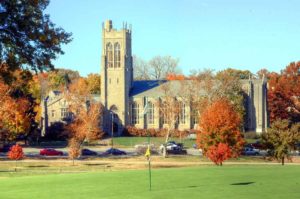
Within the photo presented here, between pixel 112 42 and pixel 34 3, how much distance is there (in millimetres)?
73748

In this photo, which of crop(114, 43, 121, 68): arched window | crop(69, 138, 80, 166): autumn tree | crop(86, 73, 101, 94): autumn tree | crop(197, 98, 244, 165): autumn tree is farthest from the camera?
crop(86, 73, 101, 94): autumn tree

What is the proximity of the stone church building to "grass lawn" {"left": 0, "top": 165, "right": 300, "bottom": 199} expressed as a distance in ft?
179

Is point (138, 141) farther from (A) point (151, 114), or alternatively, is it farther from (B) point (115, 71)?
(B) point (115, 71)

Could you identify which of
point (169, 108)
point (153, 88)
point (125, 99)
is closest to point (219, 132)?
point (169, 108)

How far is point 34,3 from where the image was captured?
17750mm

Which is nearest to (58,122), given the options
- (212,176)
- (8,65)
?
(212,176)

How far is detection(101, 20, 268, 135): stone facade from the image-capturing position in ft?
290

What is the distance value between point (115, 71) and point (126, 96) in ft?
15.3

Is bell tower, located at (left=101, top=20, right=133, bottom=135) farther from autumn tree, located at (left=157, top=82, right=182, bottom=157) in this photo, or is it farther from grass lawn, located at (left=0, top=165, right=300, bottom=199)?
grass lawn, located at (left=0, top=165, right=300, bottom=199)

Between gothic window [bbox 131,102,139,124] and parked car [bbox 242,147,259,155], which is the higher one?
gothic window [bbox 131,102,139,124]

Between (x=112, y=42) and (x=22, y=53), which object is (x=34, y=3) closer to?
(x=22, y=53)

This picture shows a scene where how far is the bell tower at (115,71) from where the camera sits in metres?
89.3

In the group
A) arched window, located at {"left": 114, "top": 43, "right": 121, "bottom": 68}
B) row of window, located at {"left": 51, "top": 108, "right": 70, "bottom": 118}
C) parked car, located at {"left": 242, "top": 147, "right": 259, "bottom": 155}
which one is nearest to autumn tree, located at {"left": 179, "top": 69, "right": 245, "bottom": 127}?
parked car, located at {"left": 242, "top": 147, "right": 259, "bottom": 155}

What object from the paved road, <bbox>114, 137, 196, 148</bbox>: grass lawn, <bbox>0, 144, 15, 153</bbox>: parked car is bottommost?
the paved road
